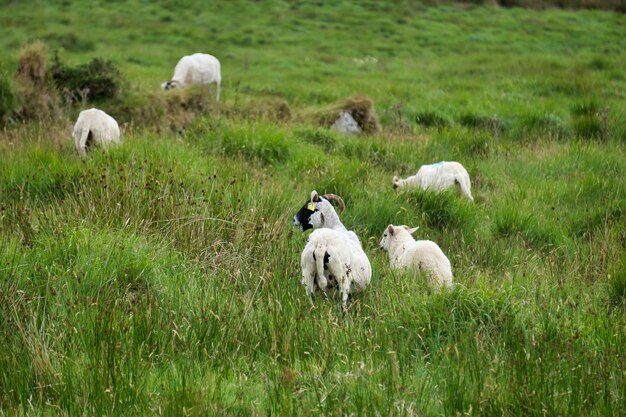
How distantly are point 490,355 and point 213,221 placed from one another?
11.7 ft

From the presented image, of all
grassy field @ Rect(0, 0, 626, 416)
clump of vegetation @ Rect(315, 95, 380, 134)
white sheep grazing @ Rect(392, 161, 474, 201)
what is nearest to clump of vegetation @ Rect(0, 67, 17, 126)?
grassy field @ Rect(0, 0, 626, 416)

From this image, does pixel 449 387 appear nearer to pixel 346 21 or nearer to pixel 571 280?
pixel 571 280

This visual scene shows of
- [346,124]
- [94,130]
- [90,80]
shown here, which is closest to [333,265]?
[94,130]

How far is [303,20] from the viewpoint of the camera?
31.0 m

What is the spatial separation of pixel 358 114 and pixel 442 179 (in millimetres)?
5162

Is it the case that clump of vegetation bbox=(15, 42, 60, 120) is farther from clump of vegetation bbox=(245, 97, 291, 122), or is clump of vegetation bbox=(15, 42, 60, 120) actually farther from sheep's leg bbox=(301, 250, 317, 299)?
sheep's leg bbox=(301, 250, 317, 299)

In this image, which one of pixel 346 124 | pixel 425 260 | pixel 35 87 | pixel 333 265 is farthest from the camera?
pixel 346 124

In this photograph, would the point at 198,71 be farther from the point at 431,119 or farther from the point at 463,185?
the point at 463,185

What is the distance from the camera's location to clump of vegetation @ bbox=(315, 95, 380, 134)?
581 inches

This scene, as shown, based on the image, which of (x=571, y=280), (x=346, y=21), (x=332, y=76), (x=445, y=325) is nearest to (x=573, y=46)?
(x=346, y=21)

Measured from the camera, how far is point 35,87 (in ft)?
46.2

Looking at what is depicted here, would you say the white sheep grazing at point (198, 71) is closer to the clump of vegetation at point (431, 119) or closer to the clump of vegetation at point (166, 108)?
the clump of vegetation at point (166, 108)

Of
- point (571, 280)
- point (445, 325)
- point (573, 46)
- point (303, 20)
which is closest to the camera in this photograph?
point (445, 325)

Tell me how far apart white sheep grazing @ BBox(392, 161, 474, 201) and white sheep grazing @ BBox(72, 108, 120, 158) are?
4.17 m
